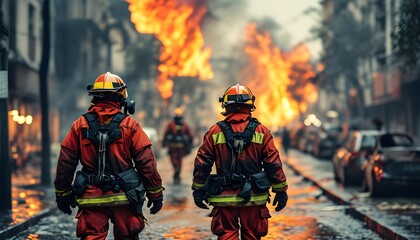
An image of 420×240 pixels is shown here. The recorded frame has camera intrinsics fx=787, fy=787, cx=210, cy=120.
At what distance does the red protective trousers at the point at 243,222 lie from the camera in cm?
705

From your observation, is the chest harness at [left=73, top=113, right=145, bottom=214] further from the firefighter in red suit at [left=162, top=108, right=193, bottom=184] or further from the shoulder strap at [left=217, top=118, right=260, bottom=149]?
Result: the firefighter in red suit at [left=162, top=108, right=193, bottom=184]

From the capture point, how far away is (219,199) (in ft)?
23.4

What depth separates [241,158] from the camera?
23.6ft

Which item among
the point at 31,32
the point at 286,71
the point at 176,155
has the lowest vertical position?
the point at 176,155

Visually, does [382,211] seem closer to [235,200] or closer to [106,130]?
[235,200]

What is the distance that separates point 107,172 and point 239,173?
1243mm

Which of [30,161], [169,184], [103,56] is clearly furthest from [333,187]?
[103,56]

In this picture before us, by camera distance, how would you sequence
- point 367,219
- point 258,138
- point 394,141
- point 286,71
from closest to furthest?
point 258,138 → point 367,219 → point 394,141 → point 286,71

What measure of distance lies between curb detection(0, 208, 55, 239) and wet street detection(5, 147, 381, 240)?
8 cm

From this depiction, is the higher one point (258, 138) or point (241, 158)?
point (258, 138)

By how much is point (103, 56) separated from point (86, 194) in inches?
1876

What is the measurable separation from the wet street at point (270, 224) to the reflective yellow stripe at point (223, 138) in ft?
12.3

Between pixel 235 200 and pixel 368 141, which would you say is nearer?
pixel 235 200

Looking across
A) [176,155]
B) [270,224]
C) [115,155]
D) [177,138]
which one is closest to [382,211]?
[270,224]
